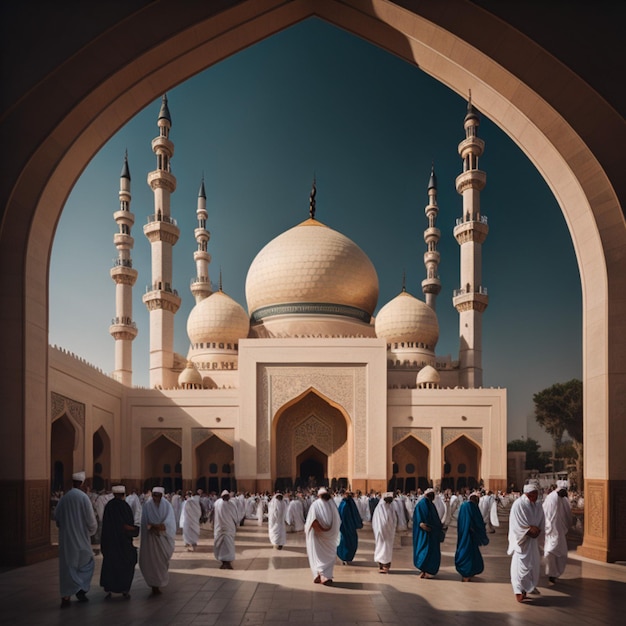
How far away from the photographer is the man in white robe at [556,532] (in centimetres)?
599

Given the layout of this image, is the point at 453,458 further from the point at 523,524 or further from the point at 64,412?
the point at 523,524

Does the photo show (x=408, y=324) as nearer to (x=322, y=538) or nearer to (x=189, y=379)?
(x=189, y=379)

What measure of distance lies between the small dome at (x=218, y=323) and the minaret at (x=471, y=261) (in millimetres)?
7902

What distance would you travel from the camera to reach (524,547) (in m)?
5.21

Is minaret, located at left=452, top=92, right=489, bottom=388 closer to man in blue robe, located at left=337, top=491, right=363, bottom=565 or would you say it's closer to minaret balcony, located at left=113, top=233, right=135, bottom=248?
minaret balcony, located at left=113, top=233, right=135, bottom=248

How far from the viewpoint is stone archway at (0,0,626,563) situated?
6.57m

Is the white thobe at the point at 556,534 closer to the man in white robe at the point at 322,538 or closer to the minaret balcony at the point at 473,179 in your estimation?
the man in white robe at the point at 322,538

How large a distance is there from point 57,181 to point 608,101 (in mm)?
5814

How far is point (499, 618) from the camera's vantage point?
449 cm

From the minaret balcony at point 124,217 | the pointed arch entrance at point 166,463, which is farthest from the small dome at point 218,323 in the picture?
the pointed arch entrance at point 166,463

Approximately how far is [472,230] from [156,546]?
19.1 meters

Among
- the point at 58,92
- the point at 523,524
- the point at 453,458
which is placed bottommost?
the point at 453,458

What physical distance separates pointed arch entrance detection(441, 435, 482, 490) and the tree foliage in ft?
33.5

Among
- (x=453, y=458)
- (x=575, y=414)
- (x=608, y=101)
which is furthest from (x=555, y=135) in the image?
(x=575, y=414)
